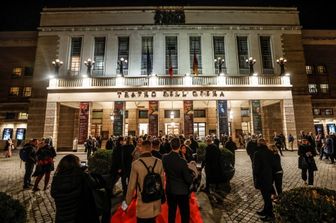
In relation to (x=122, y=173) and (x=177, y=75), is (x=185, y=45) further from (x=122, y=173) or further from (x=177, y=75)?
(x=122, y=173)

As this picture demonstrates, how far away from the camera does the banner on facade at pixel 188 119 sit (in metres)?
20.8

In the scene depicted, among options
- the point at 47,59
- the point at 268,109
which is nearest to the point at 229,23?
the point at 268,109

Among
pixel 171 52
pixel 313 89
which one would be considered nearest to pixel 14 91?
pixel 171 52

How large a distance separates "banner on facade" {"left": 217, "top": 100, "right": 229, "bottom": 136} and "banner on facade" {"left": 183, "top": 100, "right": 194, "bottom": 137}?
2901 mm

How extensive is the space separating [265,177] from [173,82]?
17.4 metres

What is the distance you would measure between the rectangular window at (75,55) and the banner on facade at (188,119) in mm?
13677

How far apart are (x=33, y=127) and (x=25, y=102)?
850 cm

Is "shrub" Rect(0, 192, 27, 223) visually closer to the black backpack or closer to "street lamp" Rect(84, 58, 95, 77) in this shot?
the black backpack

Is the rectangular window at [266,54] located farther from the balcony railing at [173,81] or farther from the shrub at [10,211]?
the shrub at [10,211]

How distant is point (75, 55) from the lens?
24484mm

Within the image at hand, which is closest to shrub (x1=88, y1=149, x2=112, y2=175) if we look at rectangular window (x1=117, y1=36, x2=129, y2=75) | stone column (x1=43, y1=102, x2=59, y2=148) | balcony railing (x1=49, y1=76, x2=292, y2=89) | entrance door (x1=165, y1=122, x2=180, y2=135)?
balcony railing (x1=49, y1=76, x2=292, y2=89)

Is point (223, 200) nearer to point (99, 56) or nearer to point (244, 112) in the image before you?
point (244, 112)

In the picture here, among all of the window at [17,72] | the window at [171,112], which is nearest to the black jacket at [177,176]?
the window at [171,112]

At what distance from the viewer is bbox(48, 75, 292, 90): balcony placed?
21656mm
